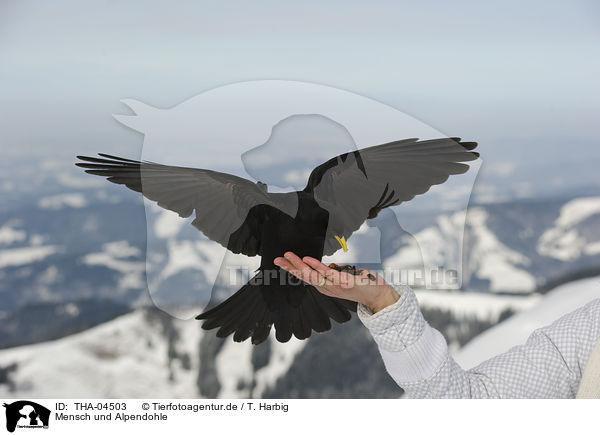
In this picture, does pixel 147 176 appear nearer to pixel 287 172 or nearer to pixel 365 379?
pixel 287 172

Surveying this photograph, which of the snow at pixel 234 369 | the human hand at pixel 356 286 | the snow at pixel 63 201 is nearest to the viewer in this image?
the human hand at pixel 356 286

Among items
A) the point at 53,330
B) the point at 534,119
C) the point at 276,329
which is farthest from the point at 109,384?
the point at 534,119

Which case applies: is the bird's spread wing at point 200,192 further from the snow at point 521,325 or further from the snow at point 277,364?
the snow at point 521,325

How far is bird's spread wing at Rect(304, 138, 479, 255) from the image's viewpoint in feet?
2.09

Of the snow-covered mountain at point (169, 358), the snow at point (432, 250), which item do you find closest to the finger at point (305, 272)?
the snow at point (432, 250)

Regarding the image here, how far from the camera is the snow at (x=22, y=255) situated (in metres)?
0.95

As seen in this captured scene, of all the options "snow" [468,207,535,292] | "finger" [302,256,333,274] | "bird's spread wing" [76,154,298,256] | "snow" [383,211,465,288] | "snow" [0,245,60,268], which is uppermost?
"bird's spread wing" [76,154,298,256]

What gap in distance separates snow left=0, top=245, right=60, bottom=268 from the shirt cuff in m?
0.67

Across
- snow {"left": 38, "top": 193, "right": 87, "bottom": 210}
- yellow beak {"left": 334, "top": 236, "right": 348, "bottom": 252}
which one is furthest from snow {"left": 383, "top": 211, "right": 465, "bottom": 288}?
snow {"left": 38, "top": 193, "right": 87, "bottom": 210}

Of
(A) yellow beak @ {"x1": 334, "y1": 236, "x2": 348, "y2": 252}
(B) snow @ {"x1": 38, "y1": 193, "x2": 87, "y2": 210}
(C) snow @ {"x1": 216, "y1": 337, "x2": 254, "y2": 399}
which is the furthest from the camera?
(C) snow @ {"x1": 216, "y1": 337, "x2": 254, "y2": 399}

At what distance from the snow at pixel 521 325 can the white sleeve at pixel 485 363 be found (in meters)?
0.33

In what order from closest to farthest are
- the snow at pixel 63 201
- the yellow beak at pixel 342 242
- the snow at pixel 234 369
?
the yellow beak at pixel 342 242 → the snow at pixel 63 201 → the snow at pixel 234 369

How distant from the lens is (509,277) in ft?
2.89
